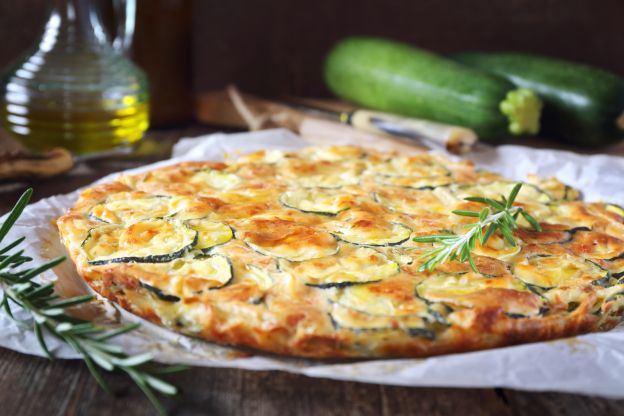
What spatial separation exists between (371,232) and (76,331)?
0.91m

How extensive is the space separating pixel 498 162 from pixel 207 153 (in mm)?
1332

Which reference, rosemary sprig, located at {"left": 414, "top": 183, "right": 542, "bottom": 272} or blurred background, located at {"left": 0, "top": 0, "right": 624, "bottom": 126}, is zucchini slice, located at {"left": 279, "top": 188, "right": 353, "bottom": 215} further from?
blurred background, located at {"left": 0, "top": 0, "right": 624, "bottom": 126}

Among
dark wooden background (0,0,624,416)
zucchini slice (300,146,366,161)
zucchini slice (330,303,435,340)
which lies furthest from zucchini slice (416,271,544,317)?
dark wooden background (0,0,624,416)

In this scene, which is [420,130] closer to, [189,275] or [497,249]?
[497,249]

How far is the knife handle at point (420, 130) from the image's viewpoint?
362 cm

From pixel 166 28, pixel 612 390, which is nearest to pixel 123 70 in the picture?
→ pixel 166 28

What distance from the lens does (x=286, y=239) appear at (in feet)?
7.18

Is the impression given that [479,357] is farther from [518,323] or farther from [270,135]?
[270,135]

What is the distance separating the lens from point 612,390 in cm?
176

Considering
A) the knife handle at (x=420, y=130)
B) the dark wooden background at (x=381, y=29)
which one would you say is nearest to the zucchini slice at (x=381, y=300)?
the knife handle at (x=420, y=130)

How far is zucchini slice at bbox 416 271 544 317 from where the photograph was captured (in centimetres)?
189

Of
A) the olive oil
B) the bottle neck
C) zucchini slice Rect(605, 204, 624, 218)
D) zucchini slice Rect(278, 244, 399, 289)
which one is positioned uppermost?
the bottle neck

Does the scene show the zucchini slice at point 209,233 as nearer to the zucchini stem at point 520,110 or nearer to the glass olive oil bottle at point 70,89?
the glass olive oil bottle at point 70,89

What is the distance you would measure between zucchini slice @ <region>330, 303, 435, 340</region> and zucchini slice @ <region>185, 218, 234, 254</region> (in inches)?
19.5
